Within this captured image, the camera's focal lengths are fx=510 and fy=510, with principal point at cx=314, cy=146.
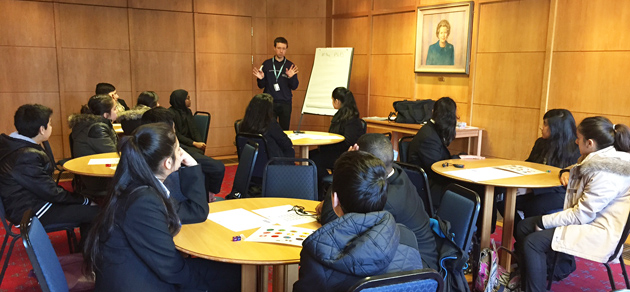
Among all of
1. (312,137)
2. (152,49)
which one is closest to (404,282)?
(312,137)

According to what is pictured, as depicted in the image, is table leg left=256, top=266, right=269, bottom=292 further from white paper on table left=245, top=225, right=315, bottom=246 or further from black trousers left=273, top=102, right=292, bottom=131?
black trousers left=273, top=102, right=292, bottom=131

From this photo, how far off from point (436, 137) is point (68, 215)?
3008mm

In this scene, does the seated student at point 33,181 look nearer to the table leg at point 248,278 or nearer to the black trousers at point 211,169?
the black trousers at point 211,169

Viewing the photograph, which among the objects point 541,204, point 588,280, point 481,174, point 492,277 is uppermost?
point 481,174

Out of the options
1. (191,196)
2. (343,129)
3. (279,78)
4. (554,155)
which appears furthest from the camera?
(279,78)

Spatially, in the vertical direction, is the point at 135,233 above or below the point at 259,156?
above

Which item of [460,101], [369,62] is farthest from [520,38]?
[369,62]

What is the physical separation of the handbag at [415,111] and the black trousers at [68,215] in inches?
176

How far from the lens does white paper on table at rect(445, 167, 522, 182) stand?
3820 mm

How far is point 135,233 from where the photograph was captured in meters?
2.07

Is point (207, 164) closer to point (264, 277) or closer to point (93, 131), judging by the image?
point (264, 277)

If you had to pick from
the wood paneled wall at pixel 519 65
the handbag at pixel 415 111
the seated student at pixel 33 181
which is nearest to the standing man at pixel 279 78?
the wood paneled wall at pixel 519 65

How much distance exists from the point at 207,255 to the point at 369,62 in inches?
267

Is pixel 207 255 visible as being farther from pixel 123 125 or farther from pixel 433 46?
pixel 433 46
